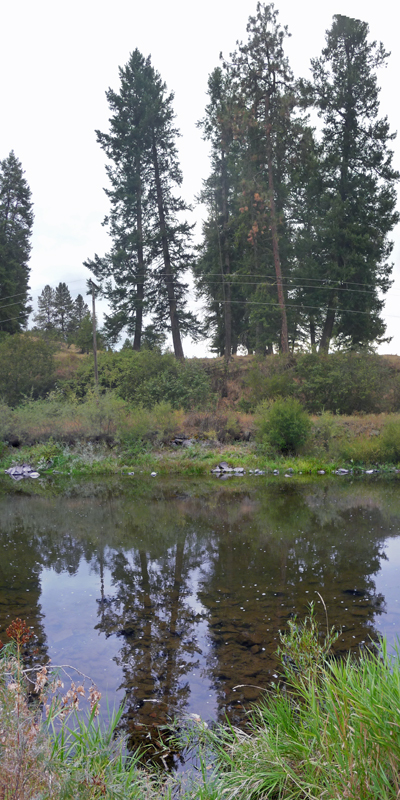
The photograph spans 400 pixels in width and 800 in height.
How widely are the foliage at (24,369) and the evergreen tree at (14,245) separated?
682 centimetres

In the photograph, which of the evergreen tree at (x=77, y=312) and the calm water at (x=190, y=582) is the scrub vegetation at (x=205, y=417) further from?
the evergreen tree at (x=77, y=312)

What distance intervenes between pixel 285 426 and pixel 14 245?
34.5 metres

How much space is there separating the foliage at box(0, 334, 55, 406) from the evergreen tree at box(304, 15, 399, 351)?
16835mm

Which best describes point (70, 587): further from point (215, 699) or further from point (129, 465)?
point (129, 465)

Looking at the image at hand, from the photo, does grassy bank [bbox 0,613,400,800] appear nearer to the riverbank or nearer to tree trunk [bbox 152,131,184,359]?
the riverbank

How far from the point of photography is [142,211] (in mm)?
35344

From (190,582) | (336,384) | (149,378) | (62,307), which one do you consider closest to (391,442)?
(336,384)

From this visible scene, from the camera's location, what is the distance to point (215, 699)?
4.42 m

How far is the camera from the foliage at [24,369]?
1230 inches

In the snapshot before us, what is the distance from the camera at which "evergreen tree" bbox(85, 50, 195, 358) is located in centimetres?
3425

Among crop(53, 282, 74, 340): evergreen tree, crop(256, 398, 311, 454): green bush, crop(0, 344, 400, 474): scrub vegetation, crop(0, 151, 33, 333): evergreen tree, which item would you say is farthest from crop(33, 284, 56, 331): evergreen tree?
crop(256, 398, 311, 454): green bush

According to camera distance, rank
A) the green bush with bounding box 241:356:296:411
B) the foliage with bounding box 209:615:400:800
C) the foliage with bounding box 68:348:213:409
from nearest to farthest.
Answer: the foliage with bounding box 209:615:400:800 → the green bush with bounding box 241:356:296:411 → the foliage with bounding box 68:348:213:409

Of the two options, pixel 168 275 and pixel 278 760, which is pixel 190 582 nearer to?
pixel 278 760

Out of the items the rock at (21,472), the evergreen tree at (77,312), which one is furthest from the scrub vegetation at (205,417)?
the evergreen tree at (77,312)
